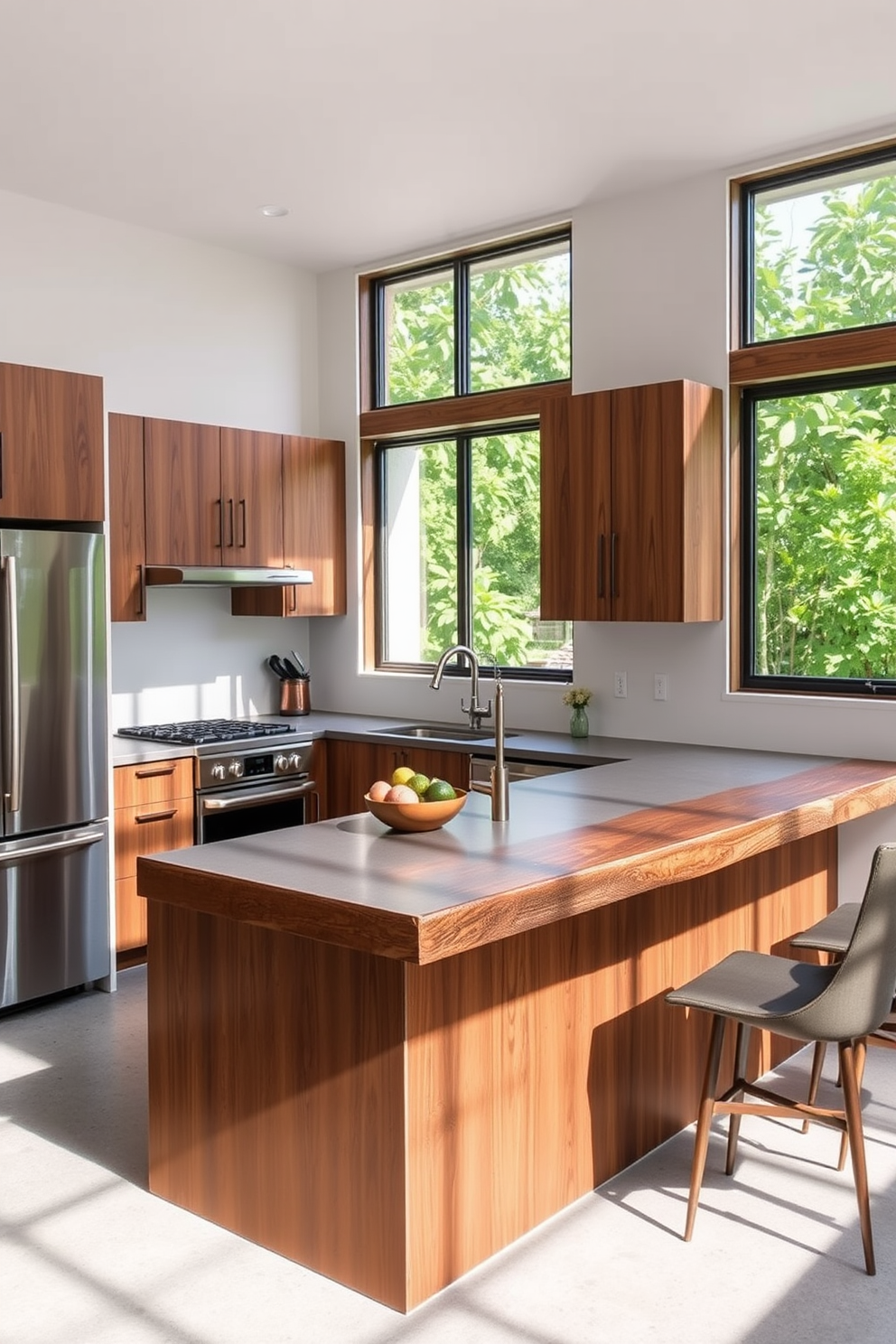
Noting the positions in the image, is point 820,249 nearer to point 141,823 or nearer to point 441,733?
point 441,733

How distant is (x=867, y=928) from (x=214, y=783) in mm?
2929

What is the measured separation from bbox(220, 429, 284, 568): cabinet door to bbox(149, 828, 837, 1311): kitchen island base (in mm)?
2693

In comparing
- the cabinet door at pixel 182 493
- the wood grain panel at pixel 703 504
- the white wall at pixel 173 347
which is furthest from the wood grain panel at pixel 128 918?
the wood grain panel at pixel 703 504

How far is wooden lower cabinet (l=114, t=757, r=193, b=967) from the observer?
15.0 feet

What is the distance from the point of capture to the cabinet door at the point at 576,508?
4508mm

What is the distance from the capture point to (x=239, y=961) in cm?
270

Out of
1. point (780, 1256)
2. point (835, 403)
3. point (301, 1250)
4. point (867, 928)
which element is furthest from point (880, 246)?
point (301, 1250)

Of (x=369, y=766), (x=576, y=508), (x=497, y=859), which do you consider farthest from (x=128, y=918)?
(x=497, y=859)

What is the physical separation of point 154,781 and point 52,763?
0.50m

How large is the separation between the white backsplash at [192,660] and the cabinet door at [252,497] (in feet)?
1.23

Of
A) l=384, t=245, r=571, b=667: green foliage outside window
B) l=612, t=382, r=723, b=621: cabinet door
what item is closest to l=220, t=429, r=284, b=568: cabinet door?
l=384, t=245, r=571, b=667: green foliage outside window

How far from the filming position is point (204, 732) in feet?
16.6

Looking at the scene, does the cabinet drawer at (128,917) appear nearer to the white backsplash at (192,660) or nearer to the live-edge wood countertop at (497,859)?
the white backsplash at (192,660)

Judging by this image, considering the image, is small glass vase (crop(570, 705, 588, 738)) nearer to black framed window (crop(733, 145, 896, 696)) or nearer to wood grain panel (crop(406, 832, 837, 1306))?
black framed window (crop(733, 145, 896, 696))
